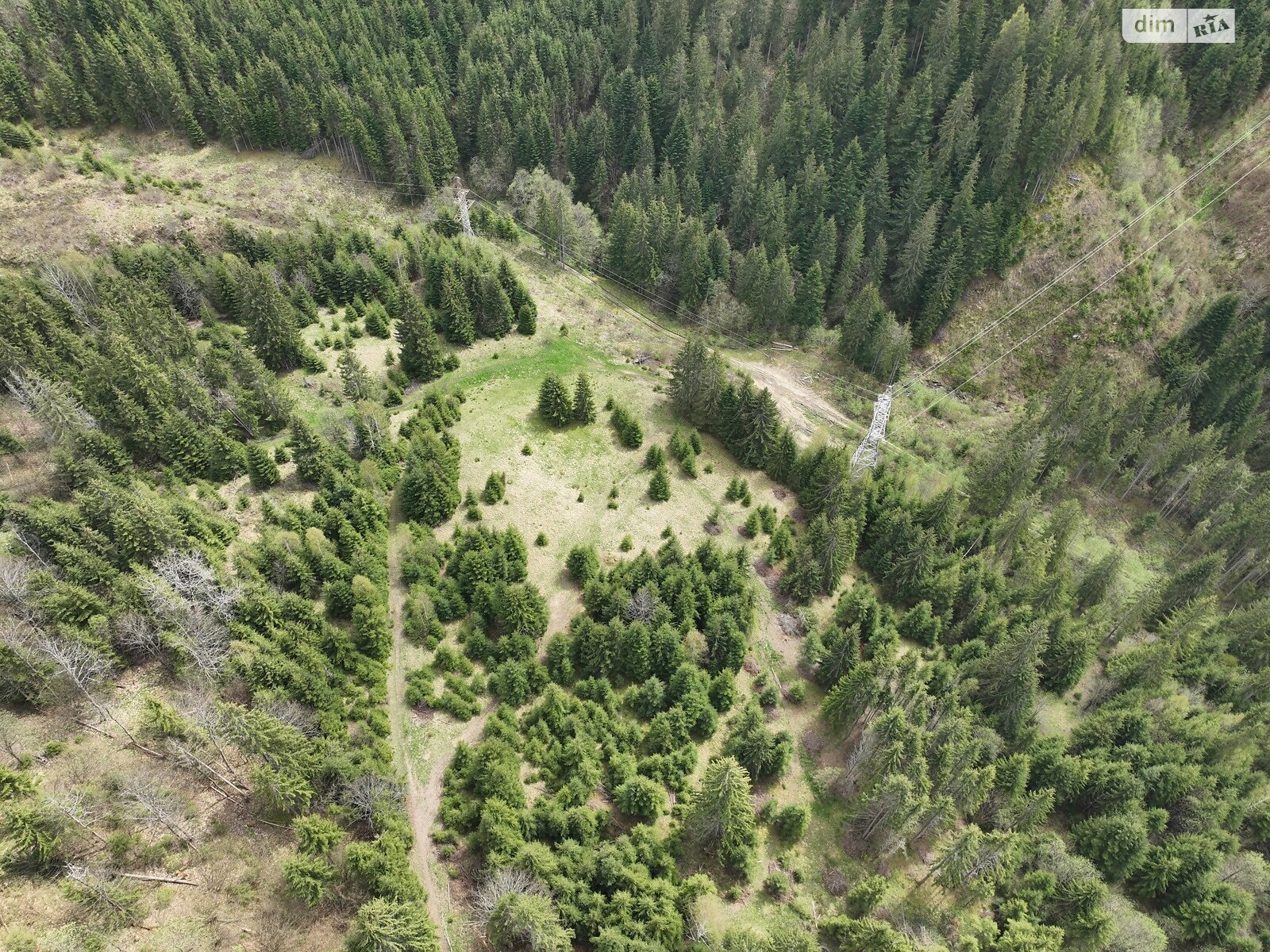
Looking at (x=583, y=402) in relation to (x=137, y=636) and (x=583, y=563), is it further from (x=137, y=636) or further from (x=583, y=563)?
(x=137, y=636)

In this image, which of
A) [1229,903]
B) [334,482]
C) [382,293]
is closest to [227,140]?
[382,293]

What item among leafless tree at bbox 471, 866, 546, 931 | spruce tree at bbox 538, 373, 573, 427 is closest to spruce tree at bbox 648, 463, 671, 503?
spruce tree at bbox 538, 373, 573, 427

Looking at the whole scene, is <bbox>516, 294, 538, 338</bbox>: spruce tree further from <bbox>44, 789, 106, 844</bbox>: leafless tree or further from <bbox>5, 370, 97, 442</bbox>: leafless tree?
<bbox>44, 789, 106, 844</bbox>: leafless tree

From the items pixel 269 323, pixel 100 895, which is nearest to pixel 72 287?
pixel 269 323

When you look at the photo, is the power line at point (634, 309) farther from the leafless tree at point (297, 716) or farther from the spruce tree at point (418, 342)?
the leafless tree at point (297, 716)

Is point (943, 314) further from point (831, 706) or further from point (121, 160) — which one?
point (121, 160)

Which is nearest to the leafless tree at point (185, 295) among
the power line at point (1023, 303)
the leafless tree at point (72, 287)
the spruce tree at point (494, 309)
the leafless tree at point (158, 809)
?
the leafless tree at point (72, 287)
